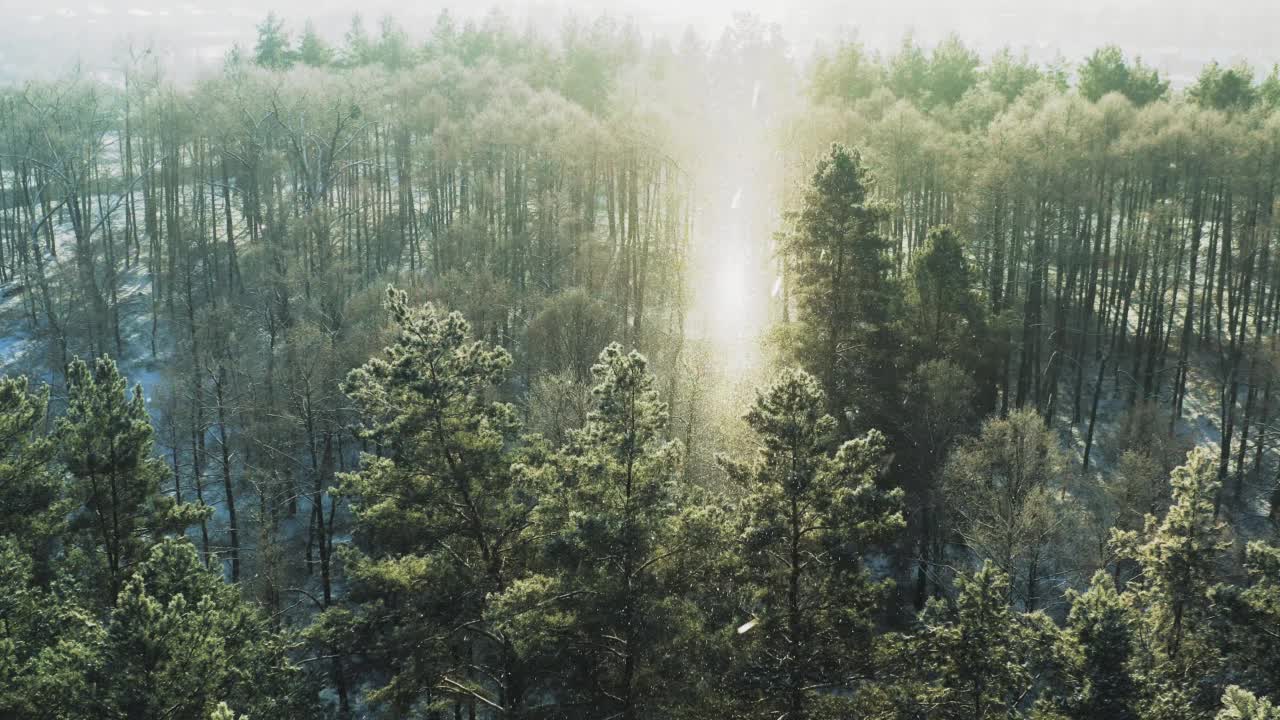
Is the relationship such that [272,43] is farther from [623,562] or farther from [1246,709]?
[1246,709]

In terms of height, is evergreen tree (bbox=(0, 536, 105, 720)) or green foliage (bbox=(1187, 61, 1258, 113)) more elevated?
green foliage (bbox=(1187, 61, 1258, 113))

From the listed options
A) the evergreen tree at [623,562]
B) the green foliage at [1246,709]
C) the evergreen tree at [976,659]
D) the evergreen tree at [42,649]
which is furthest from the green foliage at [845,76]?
the evergreen tree at [42,649]

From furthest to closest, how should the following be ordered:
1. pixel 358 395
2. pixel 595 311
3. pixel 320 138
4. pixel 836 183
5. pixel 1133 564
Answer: pixel 320 138 < pixel 595 311 < pixel 1133 564 < pixel 836 183 < pixel 358 395

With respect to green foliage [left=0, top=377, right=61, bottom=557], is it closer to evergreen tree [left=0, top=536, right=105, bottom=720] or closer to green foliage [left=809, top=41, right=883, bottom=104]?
evergreen tree [left=0, top=536, right=105, bottom=720]

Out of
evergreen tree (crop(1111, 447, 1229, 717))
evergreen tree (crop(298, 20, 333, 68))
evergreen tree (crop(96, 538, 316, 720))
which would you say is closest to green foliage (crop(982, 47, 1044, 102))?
evergreen tree (crop(1111, 447, 1229, 717))

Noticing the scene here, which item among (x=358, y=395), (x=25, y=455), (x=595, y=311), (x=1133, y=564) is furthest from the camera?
(x=595, y=311)

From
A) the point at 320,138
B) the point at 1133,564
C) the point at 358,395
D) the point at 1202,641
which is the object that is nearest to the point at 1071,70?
the point at 1133,564

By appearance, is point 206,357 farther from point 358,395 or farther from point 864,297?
point 864,297

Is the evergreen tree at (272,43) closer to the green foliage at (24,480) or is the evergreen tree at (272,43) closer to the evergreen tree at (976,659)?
the green foliage at (24,480)
